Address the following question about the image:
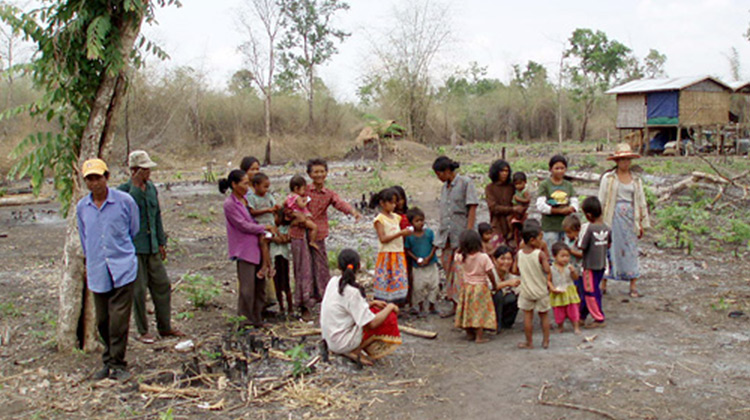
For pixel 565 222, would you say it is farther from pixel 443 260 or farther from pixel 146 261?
pixel 146 261

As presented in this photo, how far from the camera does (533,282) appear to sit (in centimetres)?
507

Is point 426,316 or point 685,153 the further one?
point 685,153

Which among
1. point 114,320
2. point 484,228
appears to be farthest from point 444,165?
point 114,320

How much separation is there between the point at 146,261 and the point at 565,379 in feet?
11.6

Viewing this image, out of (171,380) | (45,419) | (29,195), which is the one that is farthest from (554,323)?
(29,195)

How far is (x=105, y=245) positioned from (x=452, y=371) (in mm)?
2669

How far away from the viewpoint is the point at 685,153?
25.1 meters

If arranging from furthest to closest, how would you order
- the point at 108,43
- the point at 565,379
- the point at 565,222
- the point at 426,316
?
the point at 426,316 < the point at 565,222 < the point at 108,43 < the point at 565,379

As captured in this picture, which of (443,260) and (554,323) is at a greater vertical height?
(443,260)

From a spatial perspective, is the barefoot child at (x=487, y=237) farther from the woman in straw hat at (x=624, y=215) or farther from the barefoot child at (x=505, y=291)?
the woman in straw hat at (x=624, y=215)

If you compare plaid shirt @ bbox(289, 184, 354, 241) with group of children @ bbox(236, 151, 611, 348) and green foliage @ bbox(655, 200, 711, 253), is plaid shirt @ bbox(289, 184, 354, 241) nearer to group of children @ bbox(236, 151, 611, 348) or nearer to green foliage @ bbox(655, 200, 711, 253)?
group of children @ bbox(236, 151, 611, 348)

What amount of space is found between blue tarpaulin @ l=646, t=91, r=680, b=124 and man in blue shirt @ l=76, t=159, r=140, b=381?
2649 cm

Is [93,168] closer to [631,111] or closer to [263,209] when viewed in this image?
[263,209]

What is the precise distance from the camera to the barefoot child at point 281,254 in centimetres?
598
